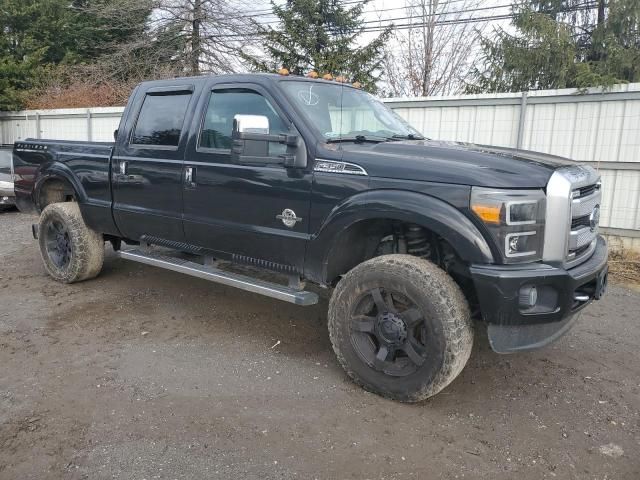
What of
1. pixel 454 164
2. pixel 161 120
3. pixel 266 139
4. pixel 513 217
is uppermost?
pixel 161 120

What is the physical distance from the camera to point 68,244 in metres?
5.82

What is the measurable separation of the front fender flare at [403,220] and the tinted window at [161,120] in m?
1.79

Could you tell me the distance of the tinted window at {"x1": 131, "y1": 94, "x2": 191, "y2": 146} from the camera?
472 cm

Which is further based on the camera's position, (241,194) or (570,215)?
(241,194)

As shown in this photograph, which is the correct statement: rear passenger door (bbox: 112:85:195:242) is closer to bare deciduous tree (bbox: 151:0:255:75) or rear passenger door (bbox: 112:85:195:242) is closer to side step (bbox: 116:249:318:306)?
side step (bbox: 116:249:318:306)

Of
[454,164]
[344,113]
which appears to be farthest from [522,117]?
[454,164]

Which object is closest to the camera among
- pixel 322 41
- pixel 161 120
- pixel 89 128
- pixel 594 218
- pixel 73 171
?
pixel 594 218

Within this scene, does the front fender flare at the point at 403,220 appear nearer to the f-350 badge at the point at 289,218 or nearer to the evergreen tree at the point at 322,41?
the f-350 badge at the point at 289,218

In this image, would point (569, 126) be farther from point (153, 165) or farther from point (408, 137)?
point (153, 165)

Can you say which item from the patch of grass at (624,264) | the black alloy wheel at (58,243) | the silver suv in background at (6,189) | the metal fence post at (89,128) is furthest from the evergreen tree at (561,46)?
the silver suv in background at (6,189)

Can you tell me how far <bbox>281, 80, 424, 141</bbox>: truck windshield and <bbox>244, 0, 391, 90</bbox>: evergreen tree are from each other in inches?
493

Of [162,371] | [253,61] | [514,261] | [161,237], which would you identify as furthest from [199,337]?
[253,61]

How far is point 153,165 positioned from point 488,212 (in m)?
2.99

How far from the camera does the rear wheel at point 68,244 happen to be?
18.5ft
